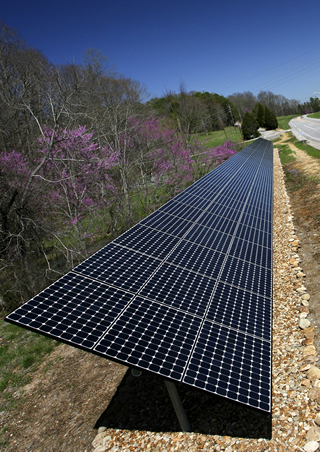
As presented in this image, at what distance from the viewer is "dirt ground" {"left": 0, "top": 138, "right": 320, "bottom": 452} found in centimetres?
492

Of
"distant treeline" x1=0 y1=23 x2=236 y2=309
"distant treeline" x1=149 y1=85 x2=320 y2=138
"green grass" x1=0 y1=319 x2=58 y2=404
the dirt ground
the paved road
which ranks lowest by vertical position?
"green grass" x1=0 y1=319 x2=58 y2=404

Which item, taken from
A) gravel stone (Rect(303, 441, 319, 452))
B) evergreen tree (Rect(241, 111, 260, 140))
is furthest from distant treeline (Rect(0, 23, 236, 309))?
evergreen tree (Rect(241, 111, 260, 140))

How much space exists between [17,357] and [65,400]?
10.8 feet

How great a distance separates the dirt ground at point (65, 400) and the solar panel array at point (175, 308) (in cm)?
214

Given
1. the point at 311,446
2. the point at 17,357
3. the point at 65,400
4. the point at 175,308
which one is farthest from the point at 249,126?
the point at 311,446

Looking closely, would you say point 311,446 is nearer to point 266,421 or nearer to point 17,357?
point 266,421

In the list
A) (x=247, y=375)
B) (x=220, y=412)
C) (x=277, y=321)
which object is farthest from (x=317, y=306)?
(x=247, y=375)

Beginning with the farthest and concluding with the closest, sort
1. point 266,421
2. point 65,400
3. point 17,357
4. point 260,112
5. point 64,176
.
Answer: point 260,112 → point 64,176 → point 17,357 → point 65,400 → point 266,421

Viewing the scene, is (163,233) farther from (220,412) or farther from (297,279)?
(297,279)

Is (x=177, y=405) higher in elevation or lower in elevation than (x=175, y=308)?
lower

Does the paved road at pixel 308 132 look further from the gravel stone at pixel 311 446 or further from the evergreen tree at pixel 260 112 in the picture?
the gravel stone at pixel 311 446

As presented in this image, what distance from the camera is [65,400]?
5.75 metres

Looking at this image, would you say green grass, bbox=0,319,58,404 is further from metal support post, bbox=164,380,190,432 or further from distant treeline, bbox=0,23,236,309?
metal support post, bbox=164,380,190,432

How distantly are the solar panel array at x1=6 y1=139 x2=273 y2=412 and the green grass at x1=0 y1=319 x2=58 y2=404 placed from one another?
4.23 meters
